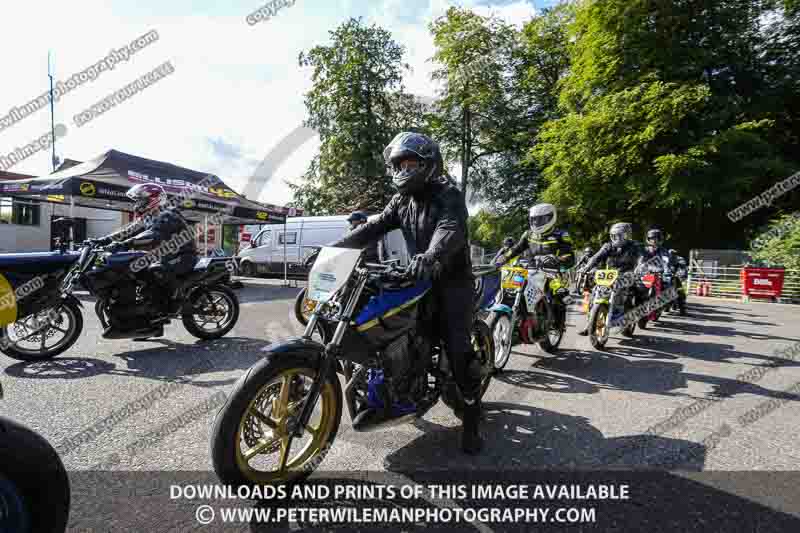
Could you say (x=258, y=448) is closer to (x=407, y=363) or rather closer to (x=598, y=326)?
(x=407, y=363)

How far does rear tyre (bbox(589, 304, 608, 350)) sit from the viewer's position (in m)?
6.39

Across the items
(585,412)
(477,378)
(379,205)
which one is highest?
(379,205)

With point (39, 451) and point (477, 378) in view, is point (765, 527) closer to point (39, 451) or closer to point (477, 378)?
point (477, 378)

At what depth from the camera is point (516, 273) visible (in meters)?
5.45

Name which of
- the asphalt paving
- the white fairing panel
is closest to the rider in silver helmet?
the white fairing panel

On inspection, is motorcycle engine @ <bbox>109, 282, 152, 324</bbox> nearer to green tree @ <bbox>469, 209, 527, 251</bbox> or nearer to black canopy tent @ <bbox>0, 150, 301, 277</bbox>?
black canopy tent @ <bbox>0, 150, 301, 277</bbox>

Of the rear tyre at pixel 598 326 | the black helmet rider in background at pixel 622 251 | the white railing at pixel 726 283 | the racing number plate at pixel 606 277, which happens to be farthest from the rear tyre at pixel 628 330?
the white railing at pixel 726 283

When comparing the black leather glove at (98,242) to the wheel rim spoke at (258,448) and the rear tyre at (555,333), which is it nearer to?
the wheel rim spoke at (258,448)

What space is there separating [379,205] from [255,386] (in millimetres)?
26689

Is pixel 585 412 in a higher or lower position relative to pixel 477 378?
lower

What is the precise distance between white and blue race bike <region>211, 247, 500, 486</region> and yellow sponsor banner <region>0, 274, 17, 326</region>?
98 centimetres

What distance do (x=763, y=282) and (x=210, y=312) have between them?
17143 millimetres

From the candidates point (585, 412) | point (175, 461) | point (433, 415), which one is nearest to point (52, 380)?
point (175, 461)

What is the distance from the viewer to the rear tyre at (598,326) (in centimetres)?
639
